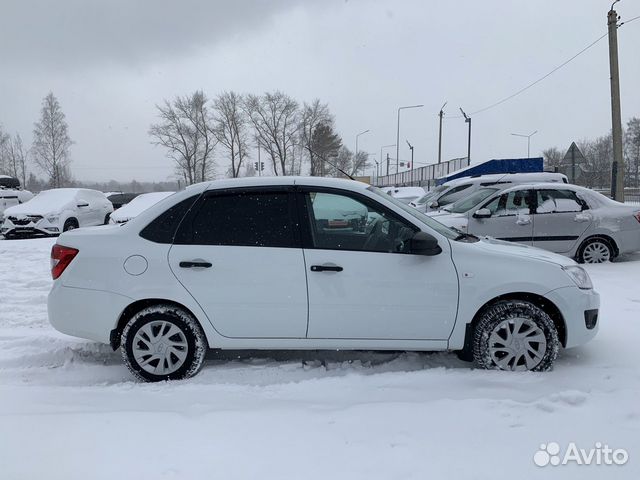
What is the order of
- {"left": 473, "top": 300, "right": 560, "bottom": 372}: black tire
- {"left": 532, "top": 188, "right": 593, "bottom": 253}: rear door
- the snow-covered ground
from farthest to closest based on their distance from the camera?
{"left": 532, "top": 188, "right": 593, "bottom": 253}: rear door → {"left": 473, "top": 300, "right": 560, "bottom": 372}: black tire → the snow-covered ground

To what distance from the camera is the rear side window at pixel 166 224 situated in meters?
3.88

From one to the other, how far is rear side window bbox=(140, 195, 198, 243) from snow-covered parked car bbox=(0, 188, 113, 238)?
12.3 metres

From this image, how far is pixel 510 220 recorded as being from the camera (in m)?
8.59

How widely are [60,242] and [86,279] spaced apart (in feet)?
1.43

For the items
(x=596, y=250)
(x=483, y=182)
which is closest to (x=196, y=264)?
(x=596, y=250)

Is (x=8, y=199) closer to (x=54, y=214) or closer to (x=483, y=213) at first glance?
(x=54, y=214)

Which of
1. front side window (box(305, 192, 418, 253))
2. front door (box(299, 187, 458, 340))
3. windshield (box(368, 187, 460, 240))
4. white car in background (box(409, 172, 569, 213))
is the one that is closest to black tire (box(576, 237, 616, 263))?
white car in background (box(409, 172, 569, 213))

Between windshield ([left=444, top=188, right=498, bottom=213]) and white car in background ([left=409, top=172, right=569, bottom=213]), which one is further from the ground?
white car in background ([left=409, top=172, right=569, bottom=213])

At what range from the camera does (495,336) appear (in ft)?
12.4

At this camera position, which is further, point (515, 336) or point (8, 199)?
point (8, 199)

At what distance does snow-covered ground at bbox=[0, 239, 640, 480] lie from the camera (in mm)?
2639

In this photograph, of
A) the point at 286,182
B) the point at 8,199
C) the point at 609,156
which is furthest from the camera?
A: the point at 609,156

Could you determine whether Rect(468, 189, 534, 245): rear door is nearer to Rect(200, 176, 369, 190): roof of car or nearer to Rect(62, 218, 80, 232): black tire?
Rect(200, 176, 369, 190): roof of car

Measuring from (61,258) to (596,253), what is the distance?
27.3 ft
